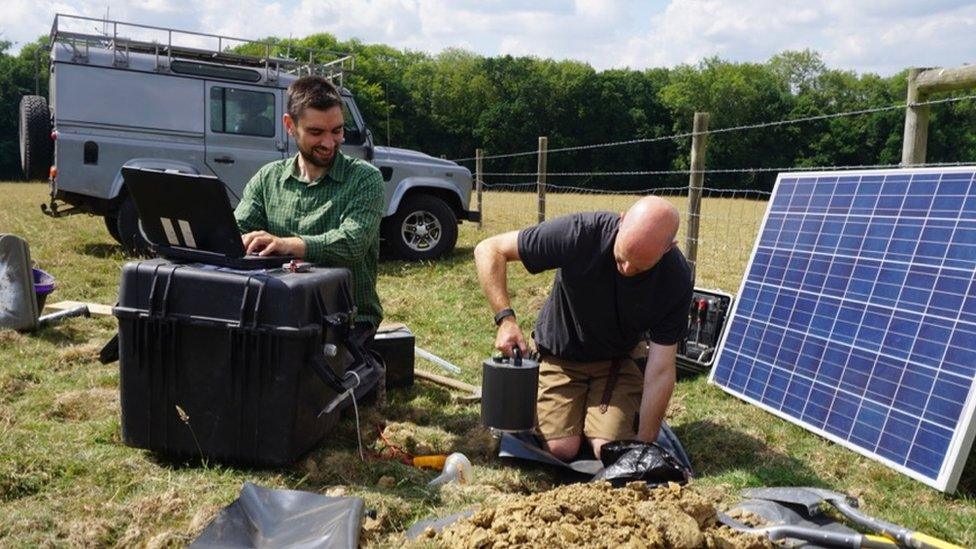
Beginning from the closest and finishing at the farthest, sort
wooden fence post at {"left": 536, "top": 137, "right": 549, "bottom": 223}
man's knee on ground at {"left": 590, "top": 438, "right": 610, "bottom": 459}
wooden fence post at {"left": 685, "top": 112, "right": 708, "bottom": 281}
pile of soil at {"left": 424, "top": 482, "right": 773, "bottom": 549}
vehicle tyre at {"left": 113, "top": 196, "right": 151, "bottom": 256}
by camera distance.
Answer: pile of soil at {"left": 424, "top": 482, "right": 773, "bottom": 549}, man's knee on ground at {"left": 590, "top": 438, "right": 610, "bottom": 459}, wooden fence post at {"left": 685, "top": 112, "right": 708, "bottom": 281}, vehicle tyre at {"left": 113, "top": 196, "right": 151, "bottom": 256}, wooden fence post at {"left": 536, "top": 137, "right": 549, "bottom": 223}

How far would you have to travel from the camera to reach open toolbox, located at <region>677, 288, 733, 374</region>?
5.43m

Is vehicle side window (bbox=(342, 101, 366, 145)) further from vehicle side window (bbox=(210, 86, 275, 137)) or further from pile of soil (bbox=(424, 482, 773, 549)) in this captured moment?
pile of soil (bbox=(424, 482, 773, 549))

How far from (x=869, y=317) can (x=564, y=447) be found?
1.74 meters

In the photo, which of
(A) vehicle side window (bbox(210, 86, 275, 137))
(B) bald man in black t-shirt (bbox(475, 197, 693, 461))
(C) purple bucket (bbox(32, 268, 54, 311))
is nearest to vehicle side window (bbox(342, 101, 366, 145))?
(A) vehicle side window (bbox(210, 86, 275, 137))

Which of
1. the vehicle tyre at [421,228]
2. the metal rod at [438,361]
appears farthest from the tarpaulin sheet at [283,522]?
the vehicle tyre at [421,228]

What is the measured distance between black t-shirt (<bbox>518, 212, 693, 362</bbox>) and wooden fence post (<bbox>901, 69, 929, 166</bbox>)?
211cm

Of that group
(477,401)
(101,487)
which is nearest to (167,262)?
(101,487)

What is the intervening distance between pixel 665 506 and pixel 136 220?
28.6 feet

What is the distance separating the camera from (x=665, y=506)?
276 cm

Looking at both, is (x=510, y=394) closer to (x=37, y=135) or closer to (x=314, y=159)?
(x=314, y=159)

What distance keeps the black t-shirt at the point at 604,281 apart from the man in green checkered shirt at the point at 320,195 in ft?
2.65

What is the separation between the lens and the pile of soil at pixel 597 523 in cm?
256

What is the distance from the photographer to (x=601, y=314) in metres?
4.08

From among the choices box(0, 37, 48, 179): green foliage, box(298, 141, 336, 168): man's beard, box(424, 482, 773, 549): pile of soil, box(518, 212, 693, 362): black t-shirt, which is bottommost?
box(0, 37, 48, 179): green foliage
